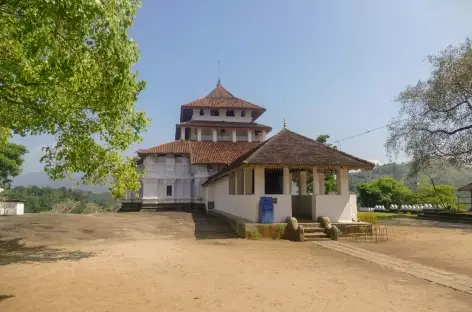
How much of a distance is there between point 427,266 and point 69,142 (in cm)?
1107

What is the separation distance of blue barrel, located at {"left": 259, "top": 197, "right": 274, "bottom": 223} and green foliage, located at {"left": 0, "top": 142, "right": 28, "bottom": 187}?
47030 mm

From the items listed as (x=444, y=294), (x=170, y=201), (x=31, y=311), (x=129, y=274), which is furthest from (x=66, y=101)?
(x=170, y=201)

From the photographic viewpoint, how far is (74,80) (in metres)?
7.91

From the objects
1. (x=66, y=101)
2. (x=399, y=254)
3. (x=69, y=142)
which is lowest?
(x=399, y=254)

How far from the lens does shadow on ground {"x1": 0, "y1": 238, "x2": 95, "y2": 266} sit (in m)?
10.3

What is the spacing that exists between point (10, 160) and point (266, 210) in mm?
48289

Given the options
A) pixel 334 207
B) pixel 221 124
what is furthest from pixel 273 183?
pixel 221 124

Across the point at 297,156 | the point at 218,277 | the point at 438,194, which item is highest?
the point at 297,156

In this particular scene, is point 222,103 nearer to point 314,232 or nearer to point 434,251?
point 314,232

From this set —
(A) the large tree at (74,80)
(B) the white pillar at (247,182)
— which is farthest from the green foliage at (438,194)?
(A) the large tree at (74,80)

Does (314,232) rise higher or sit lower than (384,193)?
lower

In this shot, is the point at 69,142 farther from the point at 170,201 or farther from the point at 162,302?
the point at 170,201

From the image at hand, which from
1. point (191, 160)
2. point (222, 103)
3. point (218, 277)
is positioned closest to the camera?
point (218, 277)

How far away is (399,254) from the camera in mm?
10875
